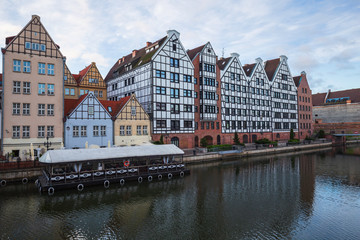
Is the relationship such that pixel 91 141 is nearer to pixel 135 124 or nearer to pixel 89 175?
pixel 135 124

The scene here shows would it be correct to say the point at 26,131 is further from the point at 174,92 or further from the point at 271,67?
the point at 271,67

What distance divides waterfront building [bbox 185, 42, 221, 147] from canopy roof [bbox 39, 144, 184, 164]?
20281 mm

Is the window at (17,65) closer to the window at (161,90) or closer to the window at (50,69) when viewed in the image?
the window at (50,69)

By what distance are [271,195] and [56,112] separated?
99.1 ft

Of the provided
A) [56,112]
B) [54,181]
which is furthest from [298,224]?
[56,112]

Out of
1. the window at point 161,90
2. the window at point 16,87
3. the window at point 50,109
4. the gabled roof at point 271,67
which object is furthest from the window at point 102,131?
the gabled roof at point 271,67

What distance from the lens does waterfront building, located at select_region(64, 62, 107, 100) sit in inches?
2117

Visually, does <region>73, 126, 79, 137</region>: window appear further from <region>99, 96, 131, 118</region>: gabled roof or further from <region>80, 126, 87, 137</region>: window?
<region>99, 96, 131, 118</region>: gabled roof

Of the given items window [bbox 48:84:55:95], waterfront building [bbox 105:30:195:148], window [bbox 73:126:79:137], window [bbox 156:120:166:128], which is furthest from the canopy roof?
waterfront building [bbox 105:30:195:148]

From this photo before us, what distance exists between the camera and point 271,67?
7606cm

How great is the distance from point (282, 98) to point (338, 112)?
37199 mm

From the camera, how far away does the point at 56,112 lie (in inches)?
1433

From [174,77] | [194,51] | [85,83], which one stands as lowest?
[174,77]

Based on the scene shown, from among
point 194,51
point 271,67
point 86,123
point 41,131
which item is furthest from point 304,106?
point 41,131
